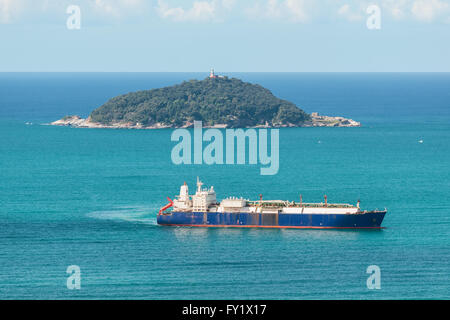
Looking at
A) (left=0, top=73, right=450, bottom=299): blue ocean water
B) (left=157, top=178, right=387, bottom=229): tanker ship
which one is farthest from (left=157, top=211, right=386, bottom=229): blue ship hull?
(left=0, top=73, right=450, bottom=299): blue ocean water

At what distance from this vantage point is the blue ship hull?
9869 cm

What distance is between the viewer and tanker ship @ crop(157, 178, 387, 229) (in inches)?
3888

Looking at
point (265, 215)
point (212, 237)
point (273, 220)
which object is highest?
point (265, 215)

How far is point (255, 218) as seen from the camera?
99875 mm

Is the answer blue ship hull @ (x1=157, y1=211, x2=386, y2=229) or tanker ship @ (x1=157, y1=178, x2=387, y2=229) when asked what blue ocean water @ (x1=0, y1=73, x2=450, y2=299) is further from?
tanker ship @ (x1=157, y1=178, x2=387, y2=229)

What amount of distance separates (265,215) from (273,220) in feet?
3.39

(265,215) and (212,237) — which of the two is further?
(265,215)

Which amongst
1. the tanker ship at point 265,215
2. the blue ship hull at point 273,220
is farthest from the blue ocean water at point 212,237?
the tanker ship at point 265,215

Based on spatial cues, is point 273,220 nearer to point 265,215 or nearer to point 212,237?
point 265,215

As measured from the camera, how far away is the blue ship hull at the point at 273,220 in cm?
9869

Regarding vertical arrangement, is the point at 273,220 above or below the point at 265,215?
below

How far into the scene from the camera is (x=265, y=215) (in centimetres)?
9956

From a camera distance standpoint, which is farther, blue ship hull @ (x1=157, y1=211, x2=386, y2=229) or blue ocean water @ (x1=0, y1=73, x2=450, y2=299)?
blue ship hull @ (x1=157, y1=211, x2=386, y2=229)

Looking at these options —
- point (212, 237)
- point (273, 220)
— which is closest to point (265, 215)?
point (273, 220)
